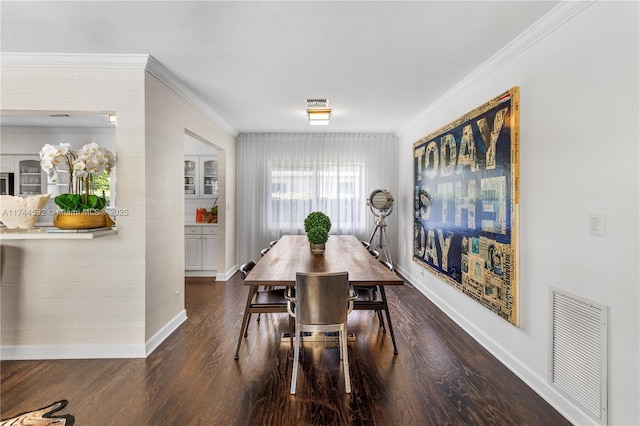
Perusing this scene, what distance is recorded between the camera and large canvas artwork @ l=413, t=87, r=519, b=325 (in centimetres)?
236

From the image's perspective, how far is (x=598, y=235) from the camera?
169cm

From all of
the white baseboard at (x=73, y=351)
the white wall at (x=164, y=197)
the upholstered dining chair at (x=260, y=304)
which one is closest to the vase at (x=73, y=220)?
the white wall at (x=164, y=197)

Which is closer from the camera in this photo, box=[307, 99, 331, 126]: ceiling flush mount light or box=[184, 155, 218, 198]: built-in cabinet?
box=[307, 99, 331, 126]: ceiling flush mount light

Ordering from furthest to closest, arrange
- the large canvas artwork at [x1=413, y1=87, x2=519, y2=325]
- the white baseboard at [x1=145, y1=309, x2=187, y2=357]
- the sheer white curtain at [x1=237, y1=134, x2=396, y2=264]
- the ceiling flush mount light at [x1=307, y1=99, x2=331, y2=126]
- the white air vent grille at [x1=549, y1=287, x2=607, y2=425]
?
the sheer white curtain at [x1=237, y1=134, x2=396, y2=264] → the ceiling flush mount light at [x1=307, y1=99, x2=331, y2=126] → the white baseboard at [x1=145, y1=309, x2=187, y2=357] → the large canvas artwork at [x1=413, y1=87, x2=519, y2=325] → the white air vent grille at [x1=549, y1=287, x2=607, y2=425]

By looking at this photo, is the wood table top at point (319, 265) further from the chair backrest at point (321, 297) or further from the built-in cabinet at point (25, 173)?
the built-in cabinet at point (25, 173)

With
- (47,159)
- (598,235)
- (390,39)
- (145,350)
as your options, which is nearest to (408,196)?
(390,39)

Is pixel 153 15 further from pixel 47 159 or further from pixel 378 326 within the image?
pixel 378 326

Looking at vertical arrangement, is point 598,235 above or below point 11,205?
below

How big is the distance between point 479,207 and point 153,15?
9.59 feet

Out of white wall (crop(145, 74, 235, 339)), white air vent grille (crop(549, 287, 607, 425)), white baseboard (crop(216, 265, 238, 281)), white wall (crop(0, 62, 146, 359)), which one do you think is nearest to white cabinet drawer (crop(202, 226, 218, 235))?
white baseboard (crop(216, 265, 238, 281))

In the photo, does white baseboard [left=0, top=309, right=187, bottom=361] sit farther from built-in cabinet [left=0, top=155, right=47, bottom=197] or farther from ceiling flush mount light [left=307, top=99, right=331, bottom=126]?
built-in cabinet [left=0, top=155, right=47, bottom=197]

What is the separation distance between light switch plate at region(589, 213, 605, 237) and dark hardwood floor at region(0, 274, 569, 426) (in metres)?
1.16

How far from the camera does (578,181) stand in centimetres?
181

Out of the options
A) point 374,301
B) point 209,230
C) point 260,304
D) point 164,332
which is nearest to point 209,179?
point 209,230
